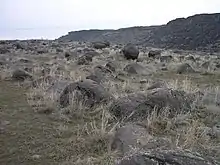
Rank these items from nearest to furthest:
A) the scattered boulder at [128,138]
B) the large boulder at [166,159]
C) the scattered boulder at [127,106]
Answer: the large boulder at [166,159] < the scattered boulder at [128,138] < the scattered boulder at [127,106]

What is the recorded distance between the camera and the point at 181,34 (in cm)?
8269

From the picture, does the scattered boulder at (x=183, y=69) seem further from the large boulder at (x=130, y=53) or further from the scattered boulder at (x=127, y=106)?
the scattered boulder at (x=127, y=106)

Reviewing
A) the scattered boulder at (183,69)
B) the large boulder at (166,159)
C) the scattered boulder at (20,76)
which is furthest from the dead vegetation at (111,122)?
the scattered boulder at (183,69)

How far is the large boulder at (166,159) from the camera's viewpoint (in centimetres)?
375

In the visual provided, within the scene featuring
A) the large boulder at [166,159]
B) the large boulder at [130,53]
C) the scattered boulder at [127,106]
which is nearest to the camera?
the large boulder at [166,159]

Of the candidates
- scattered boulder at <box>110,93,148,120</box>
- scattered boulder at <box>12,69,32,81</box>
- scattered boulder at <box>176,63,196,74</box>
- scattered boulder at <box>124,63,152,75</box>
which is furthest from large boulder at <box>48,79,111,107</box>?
scattered boulder at <box>176,63,196,74</box>

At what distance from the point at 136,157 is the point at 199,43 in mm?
68924

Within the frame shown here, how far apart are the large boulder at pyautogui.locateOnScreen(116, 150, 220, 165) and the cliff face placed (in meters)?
58.6

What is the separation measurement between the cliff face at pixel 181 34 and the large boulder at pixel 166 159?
5857 centimetres

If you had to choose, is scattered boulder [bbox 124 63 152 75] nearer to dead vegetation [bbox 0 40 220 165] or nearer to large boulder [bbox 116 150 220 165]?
dead vegetation [bbox 0 40 220 165]

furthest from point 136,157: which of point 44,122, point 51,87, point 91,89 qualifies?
point 51,87

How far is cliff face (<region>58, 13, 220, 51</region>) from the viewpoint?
71.1 m

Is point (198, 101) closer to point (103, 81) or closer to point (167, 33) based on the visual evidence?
point (103, 81)

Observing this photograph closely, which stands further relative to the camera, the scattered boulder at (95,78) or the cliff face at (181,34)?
the cliff face at (181,34)
